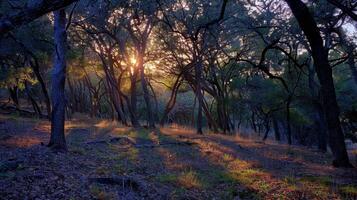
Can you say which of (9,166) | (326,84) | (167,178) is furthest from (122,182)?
(326,84)

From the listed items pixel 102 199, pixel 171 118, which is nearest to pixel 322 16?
pixel 102 199

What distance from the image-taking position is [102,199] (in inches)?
225

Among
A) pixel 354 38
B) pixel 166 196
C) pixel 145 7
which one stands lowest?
pixel 166 196

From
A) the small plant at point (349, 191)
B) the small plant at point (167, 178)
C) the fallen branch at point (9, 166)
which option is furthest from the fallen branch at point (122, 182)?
the small plant at point (349, 191)

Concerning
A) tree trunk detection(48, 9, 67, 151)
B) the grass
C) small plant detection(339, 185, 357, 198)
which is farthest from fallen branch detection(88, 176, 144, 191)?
small plant detection(339, 185, 357, 198)

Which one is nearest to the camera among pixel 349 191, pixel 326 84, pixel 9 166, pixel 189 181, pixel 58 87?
pixel 349 191

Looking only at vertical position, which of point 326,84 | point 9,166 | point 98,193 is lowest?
point 98,193

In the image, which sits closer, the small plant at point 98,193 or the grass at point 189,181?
the small plant at point 98,193

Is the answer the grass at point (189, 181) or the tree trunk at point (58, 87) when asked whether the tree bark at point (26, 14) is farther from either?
the tree trunk at point (58, 87)

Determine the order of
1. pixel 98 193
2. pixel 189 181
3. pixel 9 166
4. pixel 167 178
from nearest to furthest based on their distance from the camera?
1. pixel 98 193
2. pixel 9 166
3. pixel 189 181
4. pixel 167 178

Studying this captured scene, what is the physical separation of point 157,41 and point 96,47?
182 inches

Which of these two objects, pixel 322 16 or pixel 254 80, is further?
pixel 254 80

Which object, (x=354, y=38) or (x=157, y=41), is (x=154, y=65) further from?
(x=354, y=38)

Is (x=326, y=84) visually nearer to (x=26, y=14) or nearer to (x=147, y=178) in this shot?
(x=147, y=178)
